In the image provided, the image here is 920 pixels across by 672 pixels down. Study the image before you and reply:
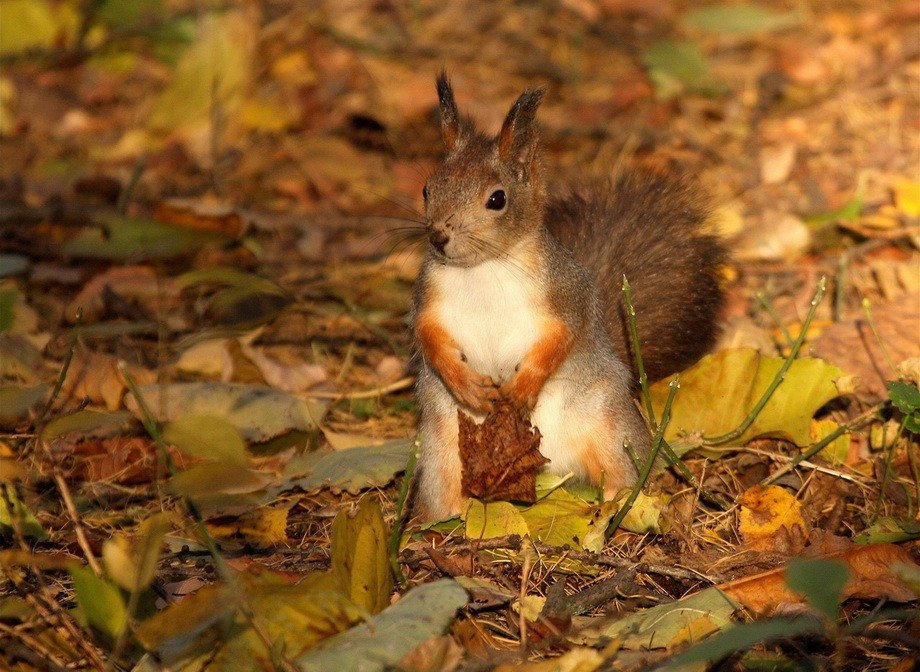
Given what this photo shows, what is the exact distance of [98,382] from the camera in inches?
108

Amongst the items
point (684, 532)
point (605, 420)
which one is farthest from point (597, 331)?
point (684, 532)

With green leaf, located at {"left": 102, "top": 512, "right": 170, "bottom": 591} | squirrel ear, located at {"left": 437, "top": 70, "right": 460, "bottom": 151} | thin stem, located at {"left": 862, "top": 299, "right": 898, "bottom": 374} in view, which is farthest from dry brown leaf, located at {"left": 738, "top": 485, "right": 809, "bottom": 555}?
green leaf, located at {"left": 102, "top": 512, "right": 170, "bottom": 591}

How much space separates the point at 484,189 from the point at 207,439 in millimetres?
883

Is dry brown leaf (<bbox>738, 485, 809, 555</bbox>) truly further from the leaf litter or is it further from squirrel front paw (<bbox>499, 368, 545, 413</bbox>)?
squirrel front paw (<bbox>499, 368, 545, 413</bbox>)

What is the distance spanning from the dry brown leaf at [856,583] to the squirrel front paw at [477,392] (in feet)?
2.14

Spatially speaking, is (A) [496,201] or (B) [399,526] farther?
(A) [496,201]

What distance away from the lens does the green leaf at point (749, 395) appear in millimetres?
2424

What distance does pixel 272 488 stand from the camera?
2.38m

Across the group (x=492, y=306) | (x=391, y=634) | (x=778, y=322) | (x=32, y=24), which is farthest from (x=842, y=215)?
(x=32, y=24)

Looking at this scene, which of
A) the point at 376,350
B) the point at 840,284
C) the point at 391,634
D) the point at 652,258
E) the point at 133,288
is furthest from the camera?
the point at 133,288

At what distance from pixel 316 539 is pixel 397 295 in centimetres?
117

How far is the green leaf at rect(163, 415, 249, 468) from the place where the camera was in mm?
1695

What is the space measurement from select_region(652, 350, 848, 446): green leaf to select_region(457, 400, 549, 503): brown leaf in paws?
40 centimetres

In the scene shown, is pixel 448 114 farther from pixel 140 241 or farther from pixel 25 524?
pixel 140 241
